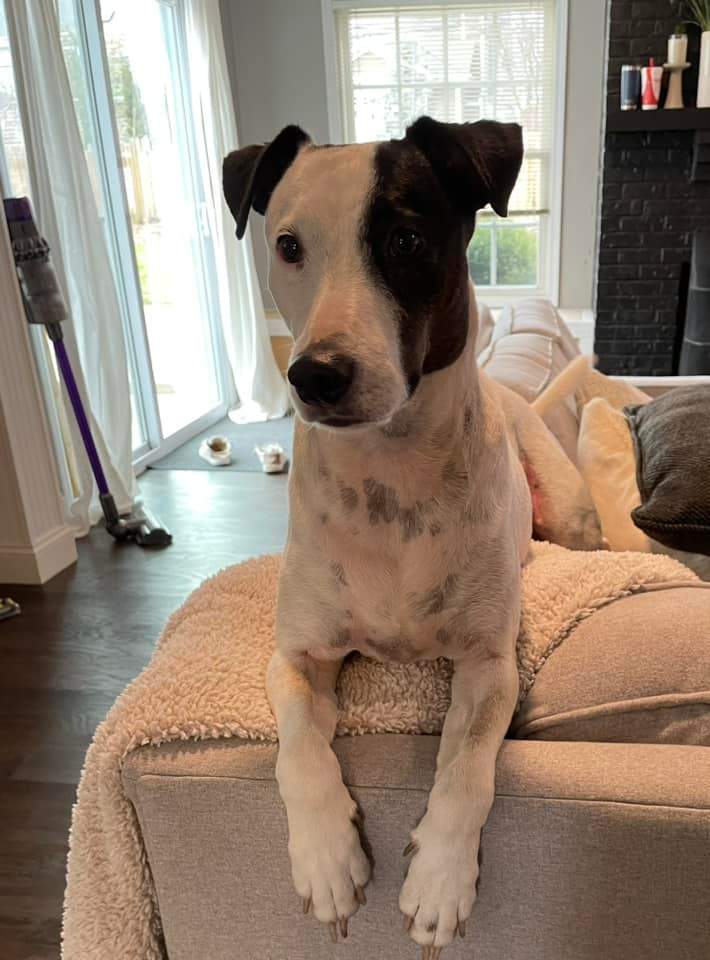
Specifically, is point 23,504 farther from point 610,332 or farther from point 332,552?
point 610,332

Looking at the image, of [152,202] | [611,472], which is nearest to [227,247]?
[152,202]

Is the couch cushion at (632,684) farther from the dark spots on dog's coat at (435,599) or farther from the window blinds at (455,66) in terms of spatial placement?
the window blinds at (455,66)

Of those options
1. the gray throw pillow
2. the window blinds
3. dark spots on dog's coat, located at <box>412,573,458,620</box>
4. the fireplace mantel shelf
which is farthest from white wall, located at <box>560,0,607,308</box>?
dark spots on dog's coat, located at <box>412,573,458,620</box>

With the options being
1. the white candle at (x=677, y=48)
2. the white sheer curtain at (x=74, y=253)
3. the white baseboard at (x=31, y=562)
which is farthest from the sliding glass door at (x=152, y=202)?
the white candle at (x=677, y=48)

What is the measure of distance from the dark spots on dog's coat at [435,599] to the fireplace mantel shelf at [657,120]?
14.5ft

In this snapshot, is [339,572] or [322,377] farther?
[339,572]

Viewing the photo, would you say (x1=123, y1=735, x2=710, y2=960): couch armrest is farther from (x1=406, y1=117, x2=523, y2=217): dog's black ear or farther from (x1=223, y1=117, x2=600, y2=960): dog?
(x1=406, y1=117, x2=523, y2=217): dog's black ear

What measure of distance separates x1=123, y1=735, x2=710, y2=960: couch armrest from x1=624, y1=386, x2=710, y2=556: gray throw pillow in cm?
49

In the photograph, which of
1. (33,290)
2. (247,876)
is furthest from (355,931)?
(33,290)

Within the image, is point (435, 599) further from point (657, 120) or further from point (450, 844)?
point (657, 120)

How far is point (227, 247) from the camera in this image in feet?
15.8

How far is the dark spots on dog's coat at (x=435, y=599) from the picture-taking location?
0.99m

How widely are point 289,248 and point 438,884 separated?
72cm

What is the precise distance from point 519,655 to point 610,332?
4.50 metres
